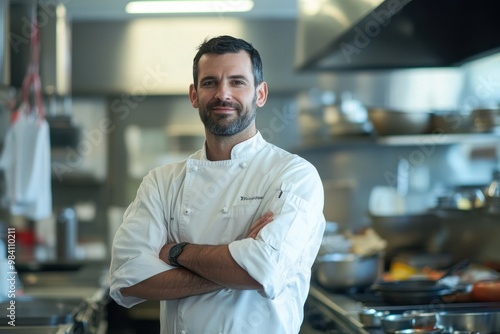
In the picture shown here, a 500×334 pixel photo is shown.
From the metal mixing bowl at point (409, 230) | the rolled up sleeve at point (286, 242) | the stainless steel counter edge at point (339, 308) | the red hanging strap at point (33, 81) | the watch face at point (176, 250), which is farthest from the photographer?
the metal mixing bowl at point (409, 230)

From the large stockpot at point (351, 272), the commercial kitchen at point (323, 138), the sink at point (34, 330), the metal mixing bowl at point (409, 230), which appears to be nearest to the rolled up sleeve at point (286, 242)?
the commercial kitchen at point (323, 138)

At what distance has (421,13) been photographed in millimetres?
2475

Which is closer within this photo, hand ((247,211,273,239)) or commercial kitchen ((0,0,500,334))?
hand ((247,211,273,239))

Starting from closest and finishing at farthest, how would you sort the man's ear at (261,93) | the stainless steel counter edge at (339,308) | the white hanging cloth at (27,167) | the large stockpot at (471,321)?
the man's ear at (261,93)
the large stockpot at (471,321)
the stainless steel counter edge at (339,308)
the white hanging cloth at (27,167)

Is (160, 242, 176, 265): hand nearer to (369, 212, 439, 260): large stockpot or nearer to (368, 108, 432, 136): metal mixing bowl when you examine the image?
(368, 108, 432, 136): metal mixing bowl

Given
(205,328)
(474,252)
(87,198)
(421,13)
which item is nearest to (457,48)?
(421,13)

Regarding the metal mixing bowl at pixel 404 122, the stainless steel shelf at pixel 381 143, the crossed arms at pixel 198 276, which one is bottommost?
the crossed arms at pixel 198 276

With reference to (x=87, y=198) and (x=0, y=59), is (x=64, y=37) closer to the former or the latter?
(x=0, y=59)

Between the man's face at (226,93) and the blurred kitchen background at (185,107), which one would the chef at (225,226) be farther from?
the blurred kitchen background at (185,107)

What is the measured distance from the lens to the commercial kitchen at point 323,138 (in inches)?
98.6

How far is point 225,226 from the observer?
5.73 ft

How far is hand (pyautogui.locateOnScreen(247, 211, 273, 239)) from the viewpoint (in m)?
1.64

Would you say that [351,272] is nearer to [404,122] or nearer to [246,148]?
[404,122]

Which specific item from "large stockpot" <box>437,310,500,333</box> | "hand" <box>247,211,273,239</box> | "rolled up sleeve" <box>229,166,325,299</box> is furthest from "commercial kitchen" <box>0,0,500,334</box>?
"hand" <box>247,211,273,239</box>
